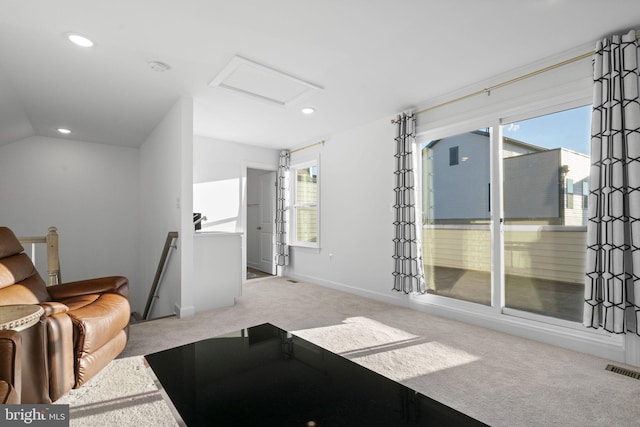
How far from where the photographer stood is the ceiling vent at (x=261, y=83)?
2.73 m

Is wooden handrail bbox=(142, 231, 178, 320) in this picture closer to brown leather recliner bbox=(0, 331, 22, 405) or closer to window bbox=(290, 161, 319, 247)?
brown leather recliner bbox=(0, 331, 22, 405)

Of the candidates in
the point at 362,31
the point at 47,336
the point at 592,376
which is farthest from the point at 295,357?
the point at 362,31

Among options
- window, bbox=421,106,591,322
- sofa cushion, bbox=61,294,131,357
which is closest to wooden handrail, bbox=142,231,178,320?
sofa cushion, bbox=61,294,131,357

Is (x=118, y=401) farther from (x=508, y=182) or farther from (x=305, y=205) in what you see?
(x=305, y=205)

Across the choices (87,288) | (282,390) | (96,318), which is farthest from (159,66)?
(282,390)

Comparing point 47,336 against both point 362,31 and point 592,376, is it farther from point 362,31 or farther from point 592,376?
point 592,376

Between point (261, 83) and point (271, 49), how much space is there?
65cm

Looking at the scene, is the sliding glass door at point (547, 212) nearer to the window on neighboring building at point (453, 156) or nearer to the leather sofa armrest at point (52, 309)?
the window on neighboring building at point (453, 156)

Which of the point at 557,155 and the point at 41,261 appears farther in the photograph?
the point at 41,261

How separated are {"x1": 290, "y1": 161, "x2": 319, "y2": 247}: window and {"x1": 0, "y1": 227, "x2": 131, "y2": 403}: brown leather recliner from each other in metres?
3.16

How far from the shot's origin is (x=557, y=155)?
2.71m

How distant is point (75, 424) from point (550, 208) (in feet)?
12.1

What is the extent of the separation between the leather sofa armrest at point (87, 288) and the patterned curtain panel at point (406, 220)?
2.83 m

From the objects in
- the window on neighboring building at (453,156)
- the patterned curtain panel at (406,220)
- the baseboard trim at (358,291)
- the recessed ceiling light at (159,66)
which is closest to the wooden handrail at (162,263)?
the recessed ceiling light at (159,66)
